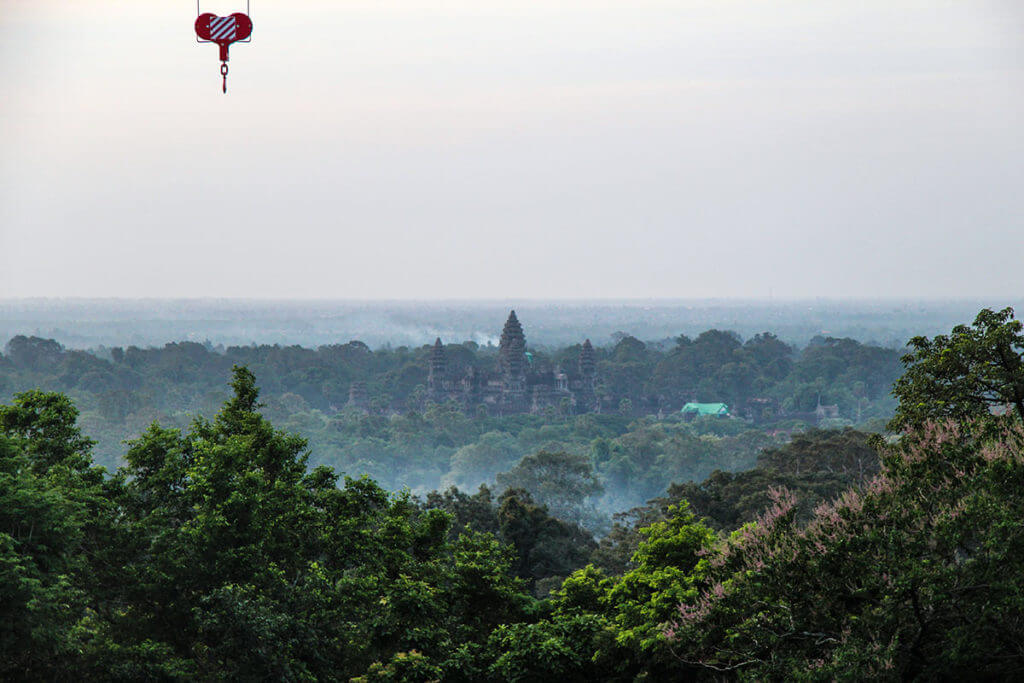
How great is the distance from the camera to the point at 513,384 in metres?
97.9

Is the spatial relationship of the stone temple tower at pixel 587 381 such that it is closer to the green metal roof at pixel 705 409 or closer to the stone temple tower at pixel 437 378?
the green metal roof at pixel 705 409

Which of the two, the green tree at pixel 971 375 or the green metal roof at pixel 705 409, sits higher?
the green tree at pixel 971 375

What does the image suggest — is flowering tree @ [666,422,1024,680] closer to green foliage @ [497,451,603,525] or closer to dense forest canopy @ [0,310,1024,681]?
dense forest canopy @ [0,310,1024,681]

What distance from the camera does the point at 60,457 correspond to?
18.4m

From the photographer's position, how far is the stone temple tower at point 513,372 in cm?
9750

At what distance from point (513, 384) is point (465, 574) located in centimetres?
7972

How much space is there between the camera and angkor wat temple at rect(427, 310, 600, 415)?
97688mm

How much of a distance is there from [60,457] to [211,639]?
477cm

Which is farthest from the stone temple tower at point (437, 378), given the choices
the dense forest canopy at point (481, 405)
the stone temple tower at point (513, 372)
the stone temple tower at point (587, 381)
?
the stone temple tower at point (587, 381)

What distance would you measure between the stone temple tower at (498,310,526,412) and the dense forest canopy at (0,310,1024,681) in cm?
7724

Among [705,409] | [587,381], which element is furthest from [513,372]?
[705,409]

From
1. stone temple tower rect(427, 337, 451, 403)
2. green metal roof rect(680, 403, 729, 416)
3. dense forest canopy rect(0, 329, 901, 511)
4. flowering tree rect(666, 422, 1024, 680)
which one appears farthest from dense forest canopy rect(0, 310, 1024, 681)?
green metal roof rect(680, 403, 729, 416)

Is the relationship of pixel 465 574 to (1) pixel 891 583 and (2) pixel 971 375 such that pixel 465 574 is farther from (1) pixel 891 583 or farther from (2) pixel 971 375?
(2) pixel 971 375

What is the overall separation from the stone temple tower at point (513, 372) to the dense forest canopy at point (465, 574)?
77238mm
